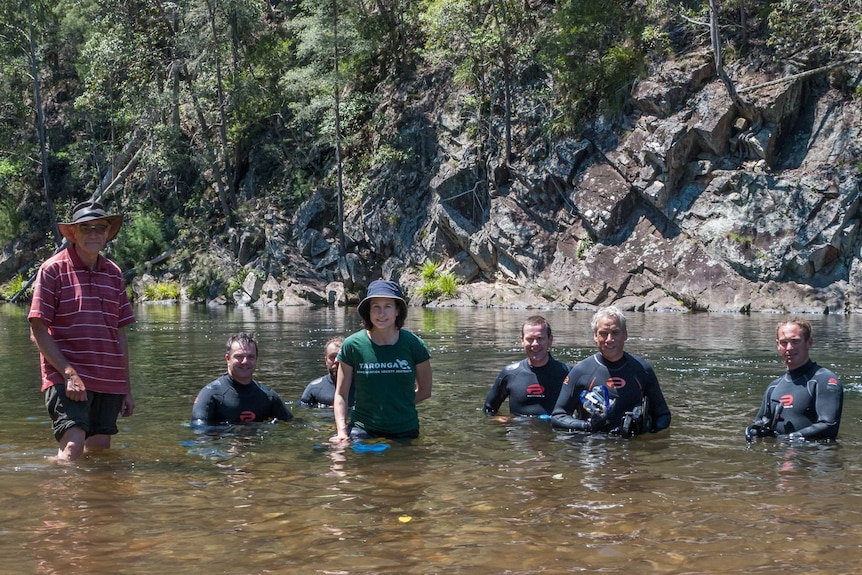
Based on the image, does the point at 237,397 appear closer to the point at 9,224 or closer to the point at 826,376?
the point at 826,376

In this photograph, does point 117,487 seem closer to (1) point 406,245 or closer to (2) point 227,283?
(1) point 406,245

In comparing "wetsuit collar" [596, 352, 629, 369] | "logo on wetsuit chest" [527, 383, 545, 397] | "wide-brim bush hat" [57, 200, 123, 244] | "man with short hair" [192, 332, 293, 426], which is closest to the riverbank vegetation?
"logo on wetsuit chest" [527, 383, 545, 397]

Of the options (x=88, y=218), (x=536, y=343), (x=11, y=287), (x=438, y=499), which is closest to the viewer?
(x=438, y=499)

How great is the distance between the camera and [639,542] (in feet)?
15.1

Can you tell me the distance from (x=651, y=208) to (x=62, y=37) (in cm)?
3818

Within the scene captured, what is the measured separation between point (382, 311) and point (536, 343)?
112 inches

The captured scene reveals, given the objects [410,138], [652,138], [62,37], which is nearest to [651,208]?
[652,138]

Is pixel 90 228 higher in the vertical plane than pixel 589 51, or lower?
lower

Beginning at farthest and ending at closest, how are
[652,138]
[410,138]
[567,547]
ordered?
[410,138], [652,138], [567,547]

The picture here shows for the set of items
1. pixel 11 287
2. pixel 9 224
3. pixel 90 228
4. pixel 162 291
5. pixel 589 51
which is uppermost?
pixel 589 51

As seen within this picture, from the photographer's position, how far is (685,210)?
98.1 ft

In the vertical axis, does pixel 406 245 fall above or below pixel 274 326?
above

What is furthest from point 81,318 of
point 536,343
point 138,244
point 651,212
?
point 138,244

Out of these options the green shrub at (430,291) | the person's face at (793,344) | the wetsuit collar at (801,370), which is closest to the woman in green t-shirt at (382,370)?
the person's face at (793,344)
